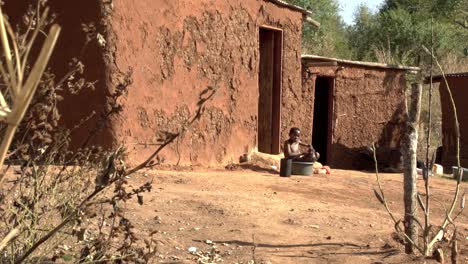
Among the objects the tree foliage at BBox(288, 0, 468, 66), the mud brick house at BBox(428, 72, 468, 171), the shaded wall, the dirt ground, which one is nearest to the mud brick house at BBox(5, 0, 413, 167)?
the shaded wall

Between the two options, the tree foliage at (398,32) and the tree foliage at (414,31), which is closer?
the tree foliage at (398,32)

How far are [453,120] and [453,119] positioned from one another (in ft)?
0.13

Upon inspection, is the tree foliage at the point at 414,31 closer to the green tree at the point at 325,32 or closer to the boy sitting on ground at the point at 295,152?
the green tree at the point at 325,32

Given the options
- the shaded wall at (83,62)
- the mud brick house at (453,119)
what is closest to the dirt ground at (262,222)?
the shaded wall at (83,62)

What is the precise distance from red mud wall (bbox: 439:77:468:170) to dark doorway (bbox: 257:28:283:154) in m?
4.88

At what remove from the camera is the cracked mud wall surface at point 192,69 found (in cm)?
831

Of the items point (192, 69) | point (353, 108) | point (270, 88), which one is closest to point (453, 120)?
point (353, 108)

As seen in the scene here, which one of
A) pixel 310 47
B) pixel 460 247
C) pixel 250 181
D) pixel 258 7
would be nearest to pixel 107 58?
pixel 250 181

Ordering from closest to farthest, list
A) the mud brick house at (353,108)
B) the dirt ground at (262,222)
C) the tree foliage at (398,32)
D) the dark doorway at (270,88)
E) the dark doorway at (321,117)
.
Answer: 1. the dirt ground at (262,222)
2. the dark doorway at (270,88)
3. the mud brick house at (353,108)
4. the dark doorway at (321,117)
5. the tree foliage at (398,32)

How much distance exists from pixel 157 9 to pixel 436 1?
2093 centimetres

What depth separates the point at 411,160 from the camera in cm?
498

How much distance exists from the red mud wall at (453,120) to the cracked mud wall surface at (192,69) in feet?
16.4

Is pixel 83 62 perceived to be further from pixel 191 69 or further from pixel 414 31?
pixel 414 31

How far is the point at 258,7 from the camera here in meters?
10.8
